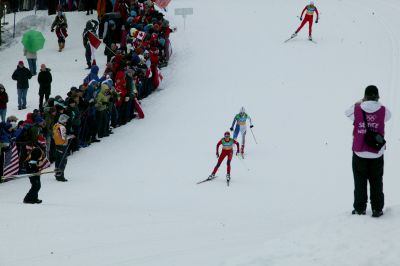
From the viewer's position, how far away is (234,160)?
61.8ft

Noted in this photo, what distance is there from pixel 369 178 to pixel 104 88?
11.7m

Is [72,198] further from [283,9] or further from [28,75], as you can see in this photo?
[283,9]

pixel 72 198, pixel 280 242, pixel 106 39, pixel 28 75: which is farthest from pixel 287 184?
pixel 106 39

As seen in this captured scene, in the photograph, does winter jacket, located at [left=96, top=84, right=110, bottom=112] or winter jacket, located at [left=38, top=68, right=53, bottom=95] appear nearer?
winter jacket, located at [left=96, top=84, right=110, bottom=112]

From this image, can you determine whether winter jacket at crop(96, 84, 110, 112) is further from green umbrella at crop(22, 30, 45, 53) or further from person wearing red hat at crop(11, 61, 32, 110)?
green umbrella at crop(22, 30, 45, 53)

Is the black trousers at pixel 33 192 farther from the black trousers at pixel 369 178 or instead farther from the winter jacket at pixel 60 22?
the winter jacket at pixel 60 22

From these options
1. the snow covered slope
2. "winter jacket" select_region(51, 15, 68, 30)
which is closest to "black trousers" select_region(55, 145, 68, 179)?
the snow covered slope

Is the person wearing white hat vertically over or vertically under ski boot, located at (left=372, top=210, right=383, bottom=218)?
under

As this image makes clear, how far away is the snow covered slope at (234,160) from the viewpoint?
9836mm

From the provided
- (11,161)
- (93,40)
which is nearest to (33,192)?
(11,161)

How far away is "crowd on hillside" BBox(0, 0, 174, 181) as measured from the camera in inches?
677

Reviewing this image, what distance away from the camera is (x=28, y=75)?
22156mm

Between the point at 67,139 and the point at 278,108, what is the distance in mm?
8114

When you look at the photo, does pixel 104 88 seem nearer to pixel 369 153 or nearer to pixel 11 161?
pixel 11 161
